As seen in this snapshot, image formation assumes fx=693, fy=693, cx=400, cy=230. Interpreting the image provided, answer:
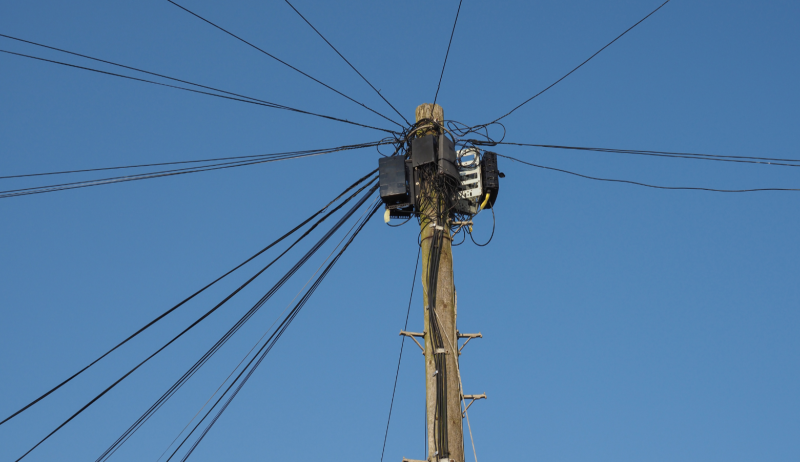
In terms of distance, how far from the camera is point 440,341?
24.1 ft

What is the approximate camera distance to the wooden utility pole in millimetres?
6869

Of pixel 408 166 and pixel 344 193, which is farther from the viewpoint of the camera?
pixel 344 193

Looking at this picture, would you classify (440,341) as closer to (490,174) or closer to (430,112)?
(490,174)

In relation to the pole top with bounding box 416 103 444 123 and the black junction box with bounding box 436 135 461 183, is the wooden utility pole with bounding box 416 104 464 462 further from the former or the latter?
the pole top with bounding box 416 103 444 123

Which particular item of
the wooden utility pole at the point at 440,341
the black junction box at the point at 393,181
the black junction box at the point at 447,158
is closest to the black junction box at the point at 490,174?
the black junction box at the point at 447,158

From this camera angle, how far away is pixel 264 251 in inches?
356

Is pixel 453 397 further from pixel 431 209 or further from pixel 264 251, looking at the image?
pixel 264 251

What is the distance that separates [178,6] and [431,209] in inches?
169

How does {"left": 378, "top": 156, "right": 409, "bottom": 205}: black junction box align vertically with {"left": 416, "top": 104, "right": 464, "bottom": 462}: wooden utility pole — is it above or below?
above

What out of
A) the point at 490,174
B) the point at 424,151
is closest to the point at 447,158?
the point at 424,151

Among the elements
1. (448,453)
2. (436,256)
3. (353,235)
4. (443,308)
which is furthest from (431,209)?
(448,453)

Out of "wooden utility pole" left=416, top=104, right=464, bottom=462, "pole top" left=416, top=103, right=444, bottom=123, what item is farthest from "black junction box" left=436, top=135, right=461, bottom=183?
"pole top" left=416, top=103, right=444, bottom=123

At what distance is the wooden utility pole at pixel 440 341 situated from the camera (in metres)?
6.87

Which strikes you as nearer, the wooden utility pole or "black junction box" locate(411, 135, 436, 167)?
the wooden utility pole
